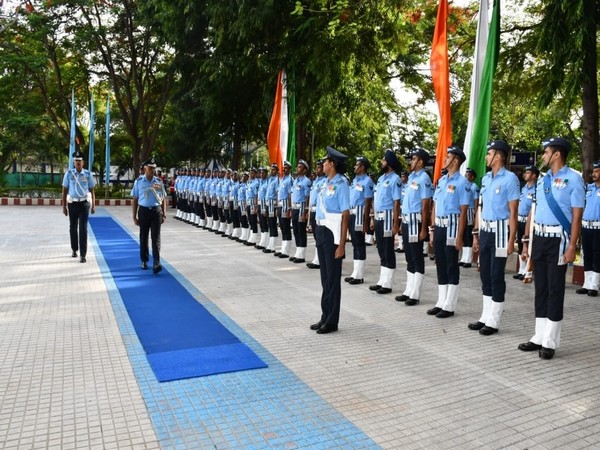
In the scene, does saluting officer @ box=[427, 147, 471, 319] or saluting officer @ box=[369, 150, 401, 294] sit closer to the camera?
saluting officer @ box=[427, 147, 471, 319]

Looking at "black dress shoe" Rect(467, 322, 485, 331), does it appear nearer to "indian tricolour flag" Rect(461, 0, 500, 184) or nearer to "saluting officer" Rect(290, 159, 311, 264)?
"indian tricolour flag" Rect(461, 0, 500, 184)

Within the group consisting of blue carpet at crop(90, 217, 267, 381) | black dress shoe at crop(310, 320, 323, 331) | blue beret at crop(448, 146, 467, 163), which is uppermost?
blue beret at crop(448, 146, 467, 163)

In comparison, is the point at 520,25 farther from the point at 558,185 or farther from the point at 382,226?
the point at 558,185

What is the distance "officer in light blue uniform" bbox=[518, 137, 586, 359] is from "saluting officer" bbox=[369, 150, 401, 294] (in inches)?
113

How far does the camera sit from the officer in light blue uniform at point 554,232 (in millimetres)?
5105

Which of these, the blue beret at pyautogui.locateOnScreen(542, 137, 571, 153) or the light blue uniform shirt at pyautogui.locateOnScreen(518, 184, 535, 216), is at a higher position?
the blue beret at pyautogui.locateOnScreen(542, 137, 571, 153)

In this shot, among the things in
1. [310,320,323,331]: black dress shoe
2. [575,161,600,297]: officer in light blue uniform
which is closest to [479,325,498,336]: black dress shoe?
[310,320,323,331]: black dress shoe

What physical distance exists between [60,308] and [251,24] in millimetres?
10046

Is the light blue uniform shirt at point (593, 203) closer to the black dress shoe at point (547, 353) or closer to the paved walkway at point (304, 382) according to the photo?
the paved walkway at point (304, 382)

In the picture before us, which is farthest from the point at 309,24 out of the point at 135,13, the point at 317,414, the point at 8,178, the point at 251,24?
the point at 8,178

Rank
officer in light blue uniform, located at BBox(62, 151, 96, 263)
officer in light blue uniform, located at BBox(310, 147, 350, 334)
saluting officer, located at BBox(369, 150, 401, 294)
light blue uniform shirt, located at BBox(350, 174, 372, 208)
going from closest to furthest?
officer in light blue uniform, located at BBox(310, 147, 350, 334)
saluting officer, located at BBox(369, 150, 401, 294)
light blue uniform shirt, located at BBox(350, 174, 372, 208)
officer in light blue uniform, located at BBox(62, 151, 96, 263)

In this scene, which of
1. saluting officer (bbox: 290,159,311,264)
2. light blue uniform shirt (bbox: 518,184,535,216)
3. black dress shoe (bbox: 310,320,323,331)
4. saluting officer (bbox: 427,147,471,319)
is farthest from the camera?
saluting officer (bbox: 290,159,311,264)

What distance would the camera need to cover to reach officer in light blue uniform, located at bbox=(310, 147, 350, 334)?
233 inches

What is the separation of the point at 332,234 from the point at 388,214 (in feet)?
8.45
